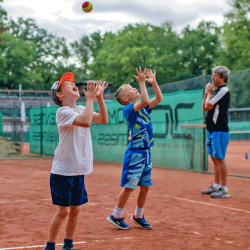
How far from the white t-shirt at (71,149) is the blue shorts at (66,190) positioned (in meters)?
→ 0.06

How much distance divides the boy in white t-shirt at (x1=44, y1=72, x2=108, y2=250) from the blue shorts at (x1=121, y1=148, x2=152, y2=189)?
3.00 ft

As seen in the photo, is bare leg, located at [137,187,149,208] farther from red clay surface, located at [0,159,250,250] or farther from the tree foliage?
the tree foliage

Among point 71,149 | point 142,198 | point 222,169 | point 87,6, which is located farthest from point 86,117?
point 222,169

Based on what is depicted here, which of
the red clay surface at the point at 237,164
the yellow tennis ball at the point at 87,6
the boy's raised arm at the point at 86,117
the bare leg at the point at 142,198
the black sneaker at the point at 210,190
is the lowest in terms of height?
the red clay surface at the point at 237,164

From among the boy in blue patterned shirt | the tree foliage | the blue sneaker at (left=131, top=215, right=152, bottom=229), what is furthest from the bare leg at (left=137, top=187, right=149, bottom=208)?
the tree foliage

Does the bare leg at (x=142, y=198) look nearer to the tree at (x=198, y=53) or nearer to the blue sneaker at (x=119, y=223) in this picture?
the blue sneaker at (x=119, y=223)

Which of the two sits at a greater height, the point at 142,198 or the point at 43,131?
the point at 43,131

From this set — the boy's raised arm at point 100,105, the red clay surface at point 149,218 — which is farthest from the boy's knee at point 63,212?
the boy's raised arm at point 100,105

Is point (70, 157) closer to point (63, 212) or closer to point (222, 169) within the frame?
point (63, 212)

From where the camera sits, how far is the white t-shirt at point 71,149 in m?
2.89

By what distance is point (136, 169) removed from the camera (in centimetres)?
390

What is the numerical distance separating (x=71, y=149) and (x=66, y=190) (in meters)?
0.32

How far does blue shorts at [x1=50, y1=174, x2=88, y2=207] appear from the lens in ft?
9.46

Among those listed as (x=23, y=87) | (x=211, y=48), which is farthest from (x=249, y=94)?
(x=23, y=87)
